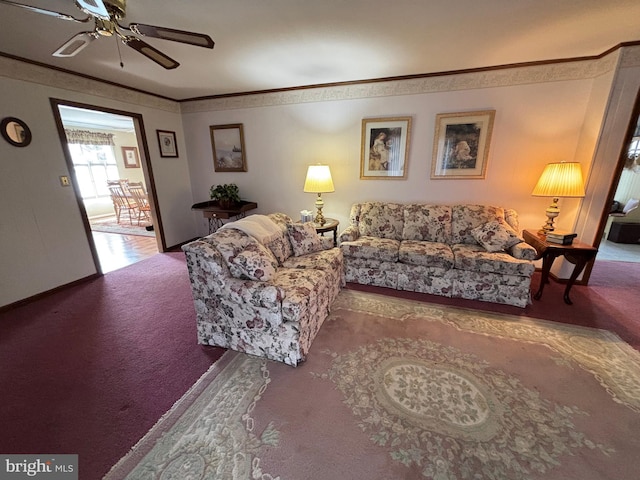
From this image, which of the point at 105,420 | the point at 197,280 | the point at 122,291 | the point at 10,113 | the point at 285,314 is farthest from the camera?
the point at 122,291

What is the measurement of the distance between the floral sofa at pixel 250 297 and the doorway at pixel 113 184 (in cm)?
268

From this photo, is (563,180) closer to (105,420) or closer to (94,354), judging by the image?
(105,420)

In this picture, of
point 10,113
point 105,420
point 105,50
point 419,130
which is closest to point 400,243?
point 419,130

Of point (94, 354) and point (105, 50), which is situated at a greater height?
point (105, 50)

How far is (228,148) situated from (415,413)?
4234mm

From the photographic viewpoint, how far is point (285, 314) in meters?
1.80

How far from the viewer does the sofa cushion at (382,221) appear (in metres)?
3.34

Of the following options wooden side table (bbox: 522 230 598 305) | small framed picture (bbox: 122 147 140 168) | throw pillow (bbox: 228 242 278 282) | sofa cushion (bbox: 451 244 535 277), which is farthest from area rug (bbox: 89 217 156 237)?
wooden side table (bbox: 522 230 598 305)

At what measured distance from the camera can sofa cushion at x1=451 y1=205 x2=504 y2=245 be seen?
3030 millimetres

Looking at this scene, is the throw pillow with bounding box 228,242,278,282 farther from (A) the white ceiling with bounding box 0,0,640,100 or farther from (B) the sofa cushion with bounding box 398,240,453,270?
(A) the white ceiling with bounding box 0,0,640,100

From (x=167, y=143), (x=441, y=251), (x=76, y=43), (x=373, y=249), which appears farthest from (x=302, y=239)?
(x=167, y=143)

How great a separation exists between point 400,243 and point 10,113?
4.27 m

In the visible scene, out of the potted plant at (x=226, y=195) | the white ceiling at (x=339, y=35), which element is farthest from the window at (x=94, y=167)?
the potted plant at (x=226, y=195)

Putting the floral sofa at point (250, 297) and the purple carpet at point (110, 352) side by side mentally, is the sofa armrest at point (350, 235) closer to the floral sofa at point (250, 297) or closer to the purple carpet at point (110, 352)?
the purple carpet at point (110, 352)
